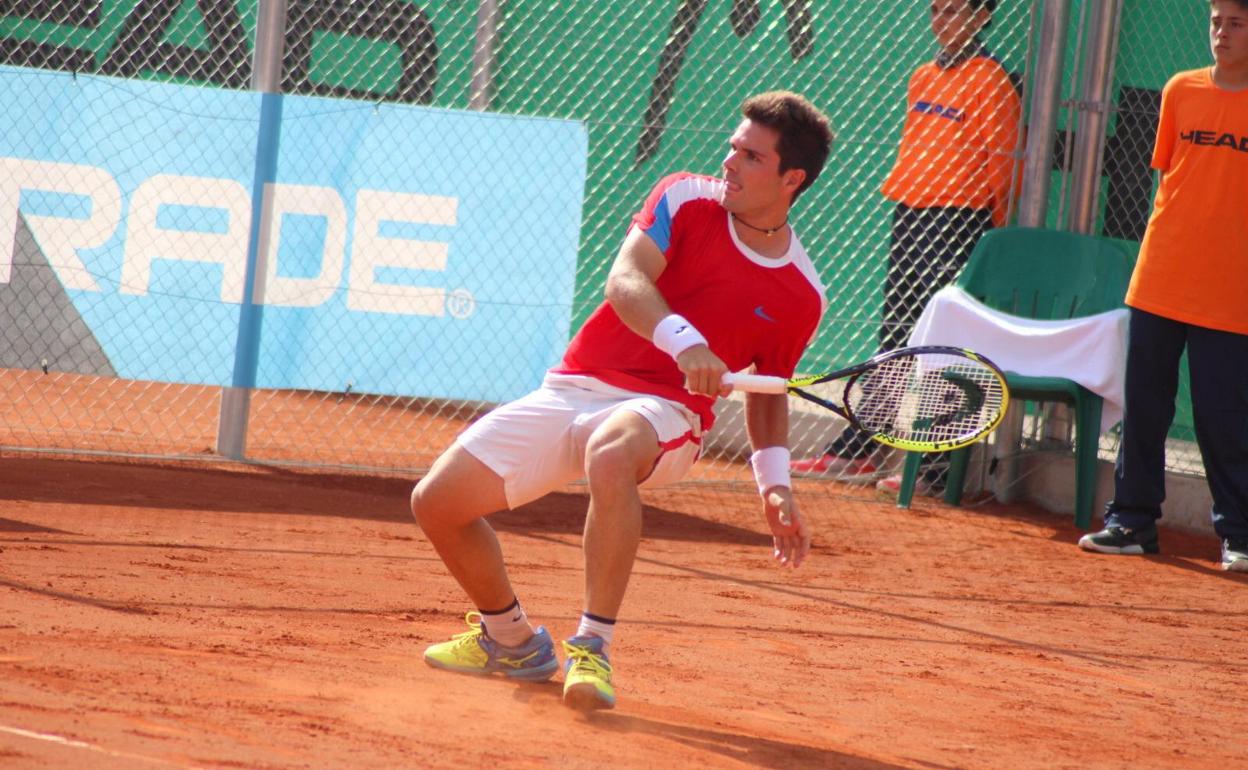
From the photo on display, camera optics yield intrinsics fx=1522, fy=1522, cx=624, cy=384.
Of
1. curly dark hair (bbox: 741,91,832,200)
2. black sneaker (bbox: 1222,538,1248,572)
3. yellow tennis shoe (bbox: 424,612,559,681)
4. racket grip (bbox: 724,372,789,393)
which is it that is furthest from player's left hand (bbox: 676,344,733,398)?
black sneaker (bbox: 1222,538,1248,572)

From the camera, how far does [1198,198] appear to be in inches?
263

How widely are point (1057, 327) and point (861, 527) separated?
55.2 inches

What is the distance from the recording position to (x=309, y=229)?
23.6ft

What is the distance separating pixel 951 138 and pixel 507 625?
16.3 ft

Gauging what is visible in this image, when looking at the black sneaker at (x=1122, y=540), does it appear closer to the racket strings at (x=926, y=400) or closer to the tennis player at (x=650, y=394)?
the racket strings at (x=926, y=400)

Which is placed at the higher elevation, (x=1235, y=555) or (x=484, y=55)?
(x=484, y=55)

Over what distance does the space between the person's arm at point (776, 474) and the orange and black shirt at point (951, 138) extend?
4.28m

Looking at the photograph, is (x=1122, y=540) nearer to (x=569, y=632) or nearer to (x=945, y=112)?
(x=945, y=112)

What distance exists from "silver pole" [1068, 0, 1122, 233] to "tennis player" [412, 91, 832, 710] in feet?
14.3

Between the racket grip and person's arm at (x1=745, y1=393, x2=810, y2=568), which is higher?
the racket grip

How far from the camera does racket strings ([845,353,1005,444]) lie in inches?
182

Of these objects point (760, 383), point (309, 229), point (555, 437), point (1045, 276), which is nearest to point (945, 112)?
point (1045, 276)

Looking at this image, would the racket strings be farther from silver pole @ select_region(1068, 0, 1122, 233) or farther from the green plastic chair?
silver pole @ select_region(1068, 0, 1122, 233)

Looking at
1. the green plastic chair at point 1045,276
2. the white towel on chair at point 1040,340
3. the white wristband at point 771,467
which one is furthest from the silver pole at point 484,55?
the white wristband at point 771,467
